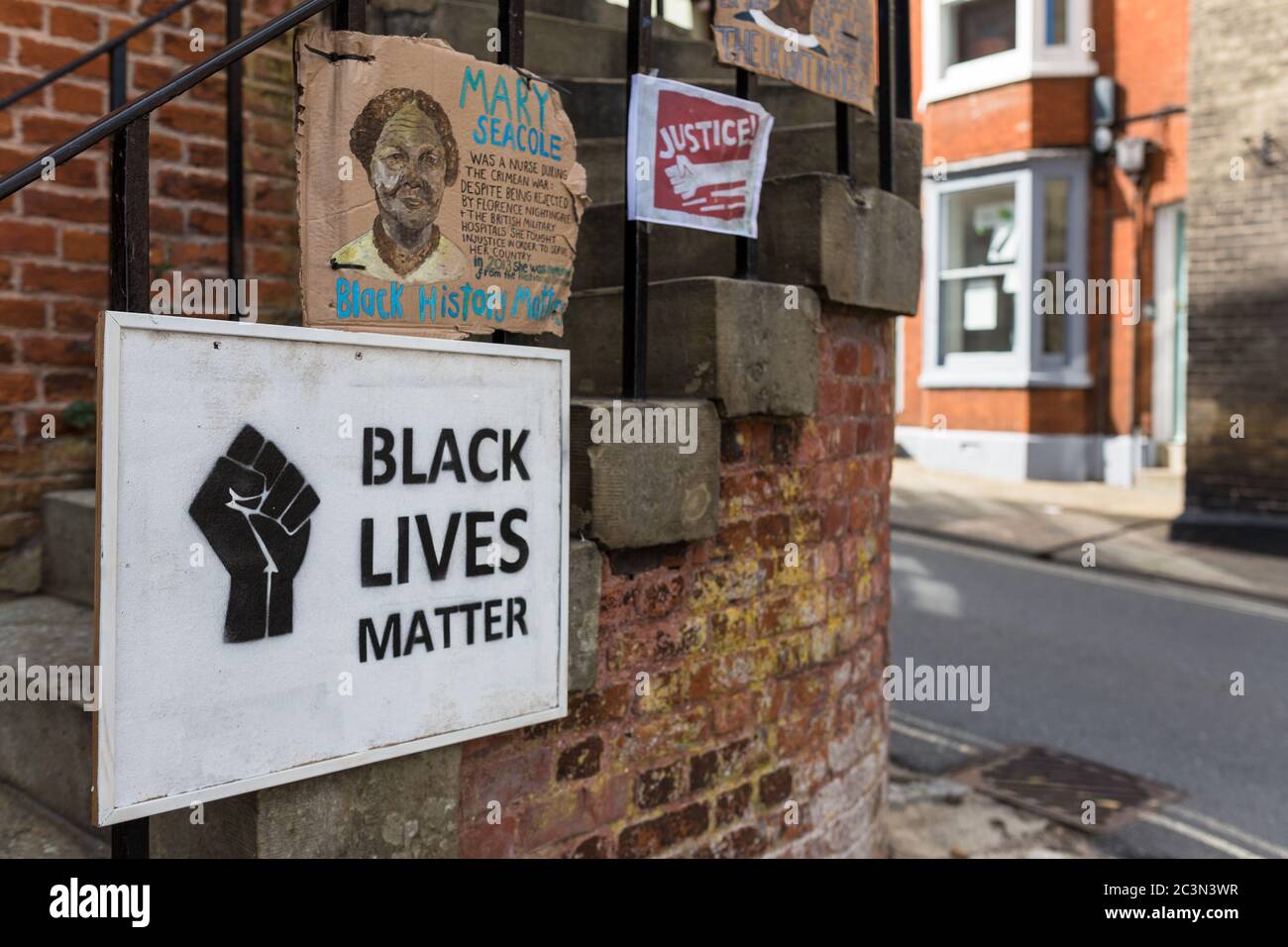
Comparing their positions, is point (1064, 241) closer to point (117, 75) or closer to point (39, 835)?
point (117, 75)

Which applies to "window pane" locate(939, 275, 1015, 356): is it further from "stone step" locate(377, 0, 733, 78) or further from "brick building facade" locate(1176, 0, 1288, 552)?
"stone step" locate(377, 0, 733, 78)

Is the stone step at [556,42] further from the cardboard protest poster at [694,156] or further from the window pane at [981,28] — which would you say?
the window pane at [981,28]

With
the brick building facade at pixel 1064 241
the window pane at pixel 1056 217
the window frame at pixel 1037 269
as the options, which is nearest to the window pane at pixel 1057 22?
Result: the brick building facade at pixel 1064 241

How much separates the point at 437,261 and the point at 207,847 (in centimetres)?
110

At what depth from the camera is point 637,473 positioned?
7.47ft

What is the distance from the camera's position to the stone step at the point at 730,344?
7.99 ft

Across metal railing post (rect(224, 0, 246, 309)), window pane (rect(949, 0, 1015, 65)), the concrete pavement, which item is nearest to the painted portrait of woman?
metal railing post (rect(224, 0, 246, 309))

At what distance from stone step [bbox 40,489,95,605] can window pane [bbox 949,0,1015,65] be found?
13.3 metres

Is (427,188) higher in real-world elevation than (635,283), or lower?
higher

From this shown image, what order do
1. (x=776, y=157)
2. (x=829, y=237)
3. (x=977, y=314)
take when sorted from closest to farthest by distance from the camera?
1. (x=829, y=237)
2. (x=776, y=157)
3. (x=977, y=314)

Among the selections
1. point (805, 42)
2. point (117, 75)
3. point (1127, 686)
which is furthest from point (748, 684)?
point (1127, 686)

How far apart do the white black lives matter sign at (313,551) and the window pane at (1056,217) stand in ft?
41.2

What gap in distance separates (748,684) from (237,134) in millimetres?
2067

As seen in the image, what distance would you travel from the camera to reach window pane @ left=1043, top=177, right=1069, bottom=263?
13.3 m
